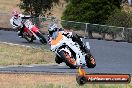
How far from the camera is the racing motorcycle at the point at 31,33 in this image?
29.9 m

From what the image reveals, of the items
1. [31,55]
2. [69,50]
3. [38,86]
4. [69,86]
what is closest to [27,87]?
[38,86]

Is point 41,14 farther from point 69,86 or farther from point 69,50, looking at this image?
point 69,86

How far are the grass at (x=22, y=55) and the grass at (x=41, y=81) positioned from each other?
495cm

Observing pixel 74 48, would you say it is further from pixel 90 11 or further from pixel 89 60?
pixel 90 11

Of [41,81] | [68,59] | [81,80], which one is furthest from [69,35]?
[81,80]

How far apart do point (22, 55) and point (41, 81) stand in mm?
9761

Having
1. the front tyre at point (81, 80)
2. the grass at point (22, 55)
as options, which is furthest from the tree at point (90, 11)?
the front tyre at point (81, 80)

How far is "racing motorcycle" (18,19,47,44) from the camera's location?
29877 mm

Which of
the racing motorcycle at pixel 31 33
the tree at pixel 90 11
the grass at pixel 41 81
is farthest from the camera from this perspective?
the tree at pixel 90 11

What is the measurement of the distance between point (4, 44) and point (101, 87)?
16411 millimetres

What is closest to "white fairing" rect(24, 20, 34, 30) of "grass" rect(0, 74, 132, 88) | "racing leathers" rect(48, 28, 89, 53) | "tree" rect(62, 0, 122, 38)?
"racing leathers" rect(48, 28, 89, 53)

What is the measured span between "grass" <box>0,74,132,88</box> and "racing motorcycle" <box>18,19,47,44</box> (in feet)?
40.5

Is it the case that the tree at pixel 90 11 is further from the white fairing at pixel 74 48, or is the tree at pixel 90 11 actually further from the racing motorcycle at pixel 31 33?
the white fairing at pixel 74 48

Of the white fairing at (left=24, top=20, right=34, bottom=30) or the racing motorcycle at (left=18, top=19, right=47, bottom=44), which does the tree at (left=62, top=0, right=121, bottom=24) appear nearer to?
the racing motorcycle at (left=18, top=19, right=47, bottom=44)
